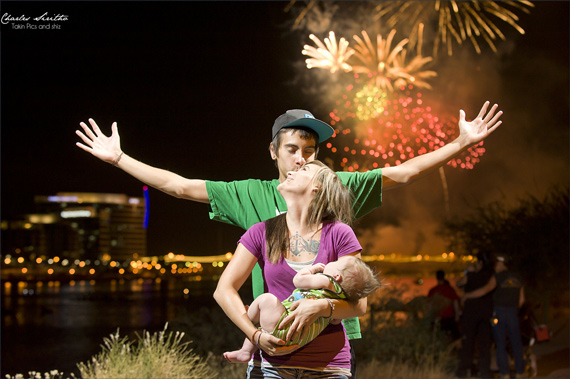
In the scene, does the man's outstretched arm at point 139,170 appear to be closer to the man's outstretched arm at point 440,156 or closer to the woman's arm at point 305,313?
the man's outstretched arm at point 440,156

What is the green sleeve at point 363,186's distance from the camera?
3033 mm

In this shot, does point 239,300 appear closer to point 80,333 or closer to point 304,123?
point 304,123

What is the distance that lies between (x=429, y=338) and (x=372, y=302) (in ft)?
3.67

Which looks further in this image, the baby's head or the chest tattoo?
the chest tattoo

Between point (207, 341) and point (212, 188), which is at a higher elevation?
point (212, 188)

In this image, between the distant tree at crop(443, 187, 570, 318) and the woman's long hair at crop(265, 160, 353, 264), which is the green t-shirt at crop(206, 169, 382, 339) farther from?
the distant tree at crop(443, 187, 570, 318)

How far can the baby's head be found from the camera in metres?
2.30

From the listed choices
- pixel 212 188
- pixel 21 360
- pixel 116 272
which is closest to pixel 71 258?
pixel 116 272

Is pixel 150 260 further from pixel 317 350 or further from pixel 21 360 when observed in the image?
pixel 317 350

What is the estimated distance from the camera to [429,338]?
9.43 meters

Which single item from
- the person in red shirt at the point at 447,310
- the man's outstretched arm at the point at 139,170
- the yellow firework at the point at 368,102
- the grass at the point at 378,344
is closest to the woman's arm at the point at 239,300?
the man's outstretched arm at the point at 139,170

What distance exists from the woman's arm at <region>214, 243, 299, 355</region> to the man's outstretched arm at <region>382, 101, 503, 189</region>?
91 cm

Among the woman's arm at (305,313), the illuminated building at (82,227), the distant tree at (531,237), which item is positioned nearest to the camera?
the woman's arm at (305,313)

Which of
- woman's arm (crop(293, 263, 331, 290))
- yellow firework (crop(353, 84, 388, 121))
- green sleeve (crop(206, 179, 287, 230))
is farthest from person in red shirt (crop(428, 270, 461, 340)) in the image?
woman's arm (crop(293, 263, 331, 290))
